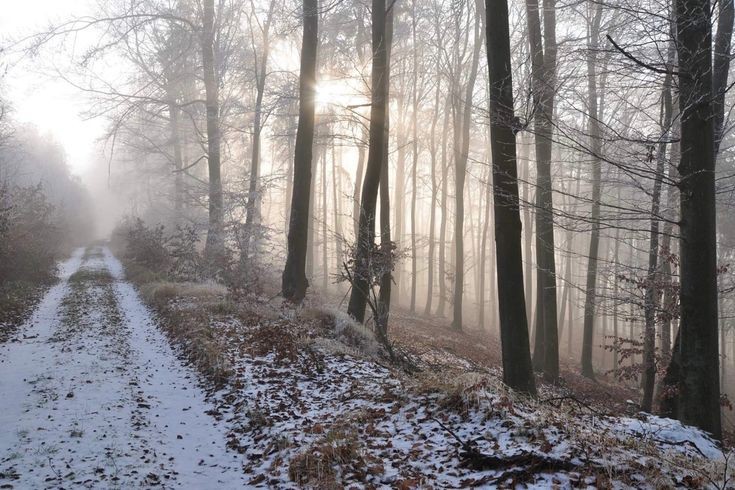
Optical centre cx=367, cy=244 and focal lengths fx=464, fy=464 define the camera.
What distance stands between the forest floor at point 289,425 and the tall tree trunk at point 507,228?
794 mm

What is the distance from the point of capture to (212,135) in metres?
18.2

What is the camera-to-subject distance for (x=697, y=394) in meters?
5.33

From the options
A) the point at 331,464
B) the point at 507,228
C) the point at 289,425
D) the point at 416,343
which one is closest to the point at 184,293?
the point at 416,343

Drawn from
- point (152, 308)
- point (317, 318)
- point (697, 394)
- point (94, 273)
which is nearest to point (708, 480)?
point (697, 394)

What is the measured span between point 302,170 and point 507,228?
6903 millimetres

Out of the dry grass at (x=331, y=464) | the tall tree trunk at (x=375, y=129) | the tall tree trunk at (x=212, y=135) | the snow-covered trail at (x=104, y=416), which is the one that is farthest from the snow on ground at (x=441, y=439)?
the tall tree trunk at (x=212, y=135)

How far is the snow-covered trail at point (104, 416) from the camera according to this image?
4422 millimetres

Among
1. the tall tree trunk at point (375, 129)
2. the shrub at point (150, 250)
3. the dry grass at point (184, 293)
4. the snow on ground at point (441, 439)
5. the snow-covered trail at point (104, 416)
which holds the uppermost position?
the tall tree trunk at point (375, 129)

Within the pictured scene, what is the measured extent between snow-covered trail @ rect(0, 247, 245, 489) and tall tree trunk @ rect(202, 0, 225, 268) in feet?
22.9

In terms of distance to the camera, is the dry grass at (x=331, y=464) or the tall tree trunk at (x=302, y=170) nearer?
the dry grass at (x=331, y=464)

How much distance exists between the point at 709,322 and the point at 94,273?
20987 millimetres

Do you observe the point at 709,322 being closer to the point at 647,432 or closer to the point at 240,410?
the point at 647,432

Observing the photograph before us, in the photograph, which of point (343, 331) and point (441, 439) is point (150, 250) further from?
point (441, 439)

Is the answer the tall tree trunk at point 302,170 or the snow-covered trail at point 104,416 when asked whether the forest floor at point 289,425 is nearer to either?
the snow-covered trail at point 104,416
